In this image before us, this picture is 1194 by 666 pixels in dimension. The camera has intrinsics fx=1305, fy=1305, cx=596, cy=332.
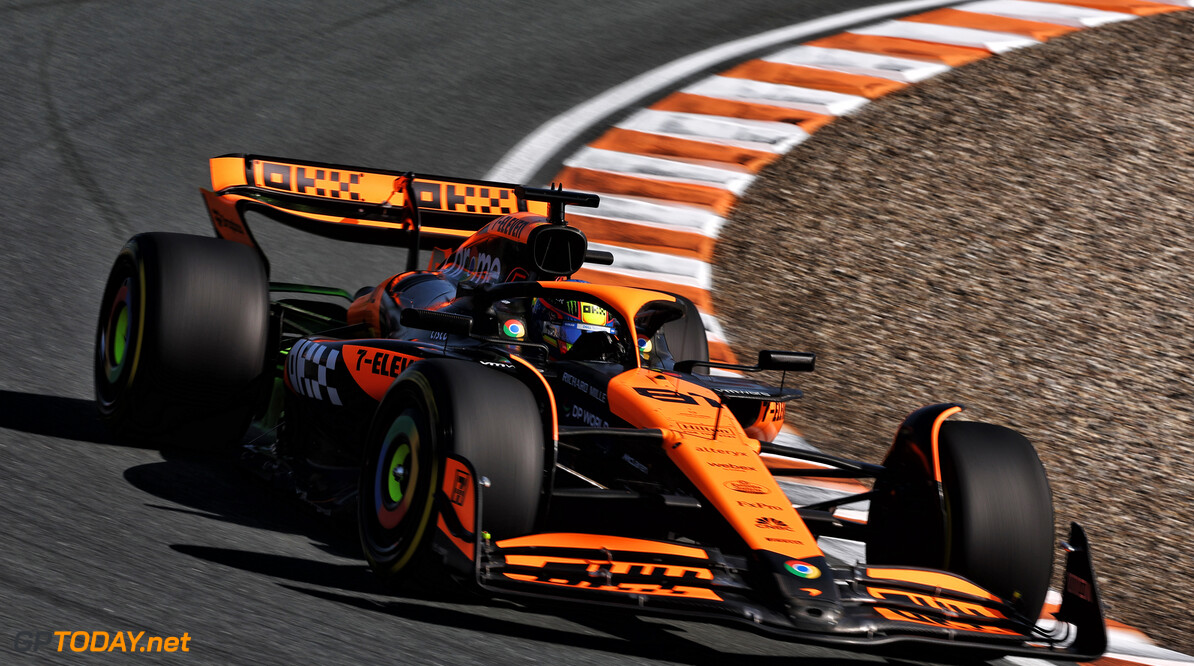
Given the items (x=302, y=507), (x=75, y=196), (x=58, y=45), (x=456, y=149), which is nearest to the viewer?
(x=302, y=507)

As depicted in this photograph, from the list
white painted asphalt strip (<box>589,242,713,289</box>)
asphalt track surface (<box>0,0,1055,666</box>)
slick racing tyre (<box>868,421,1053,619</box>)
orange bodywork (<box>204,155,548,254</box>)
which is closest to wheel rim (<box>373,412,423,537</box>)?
asphalt track surface (<box>0,0,1055,666</box>)

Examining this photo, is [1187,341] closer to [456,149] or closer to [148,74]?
[456,149]

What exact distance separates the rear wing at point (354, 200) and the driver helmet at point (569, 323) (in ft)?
5.81

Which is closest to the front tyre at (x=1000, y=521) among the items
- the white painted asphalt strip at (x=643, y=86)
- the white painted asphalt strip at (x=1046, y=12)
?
the white painted asphalt strip at (x=643, y=86)

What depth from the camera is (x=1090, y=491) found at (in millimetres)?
6430

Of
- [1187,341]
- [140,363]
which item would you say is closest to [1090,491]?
[1187,341]

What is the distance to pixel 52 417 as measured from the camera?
5.73m

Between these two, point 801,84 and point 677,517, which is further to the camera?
point 801,84

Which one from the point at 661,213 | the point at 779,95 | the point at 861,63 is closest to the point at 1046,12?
the point at 861,63

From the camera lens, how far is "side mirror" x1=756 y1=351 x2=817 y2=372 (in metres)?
4.76

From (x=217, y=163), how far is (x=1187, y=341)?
18.9ft

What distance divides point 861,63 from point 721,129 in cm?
176

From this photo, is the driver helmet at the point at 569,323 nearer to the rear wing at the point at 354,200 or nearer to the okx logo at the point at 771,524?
the okx logo at the point at 771,524

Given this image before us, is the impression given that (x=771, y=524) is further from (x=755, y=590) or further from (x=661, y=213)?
(x=661, y=213)
